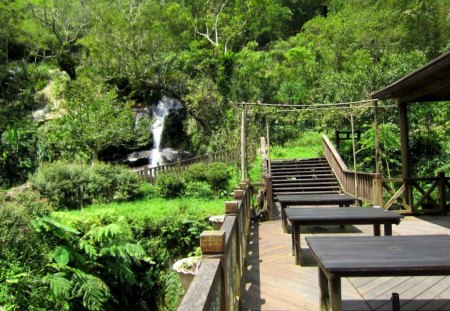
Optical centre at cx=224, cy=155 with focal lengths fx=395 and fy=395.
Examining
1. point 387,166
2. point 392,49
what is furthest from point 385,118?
point 392,49

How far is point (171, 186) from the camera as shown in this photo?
45.7 ft

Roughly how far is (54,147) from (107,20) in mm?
7792

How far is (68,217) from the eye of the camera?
22.6 ft

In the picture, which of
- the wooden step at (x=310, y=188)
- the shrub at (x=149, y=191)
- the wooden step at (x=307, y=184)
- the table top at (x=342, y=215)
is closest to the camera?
the table top at (x=342, y=215)

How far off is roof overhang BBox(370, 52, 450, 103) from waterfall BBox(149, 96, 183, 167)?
1492 cm

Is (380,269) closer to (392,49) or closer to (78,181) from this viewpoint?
(78,181)

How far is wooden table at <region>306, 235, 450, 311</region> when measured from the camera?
2934mm

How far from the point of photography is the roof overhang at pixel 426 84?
609cm

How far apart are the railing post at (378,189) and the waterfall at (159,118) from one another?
14.5 metres

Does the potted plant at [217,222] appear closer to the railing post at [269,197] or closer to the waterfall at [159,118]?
the railing post at [269,197]

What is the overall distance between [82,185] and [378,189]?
9469 millimetres

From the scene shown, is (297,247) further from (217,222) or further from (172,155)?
(172,155)

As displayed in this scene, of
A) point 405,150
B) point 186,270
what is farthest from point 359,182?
point 186,270

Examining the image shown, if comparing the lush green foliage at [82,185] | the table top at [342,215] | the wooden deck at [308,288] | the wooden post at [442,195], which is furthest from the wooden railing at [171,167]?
the table top at [342,215]
